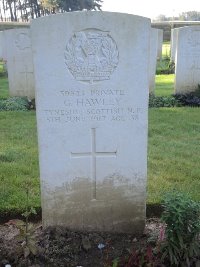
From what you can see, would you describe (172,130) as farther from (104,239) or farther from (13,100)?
(13,100)

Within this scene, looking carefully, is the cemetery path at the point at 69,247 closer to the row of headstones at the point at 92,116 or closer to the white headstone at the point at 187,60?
the row of headstones at the point at 92,116

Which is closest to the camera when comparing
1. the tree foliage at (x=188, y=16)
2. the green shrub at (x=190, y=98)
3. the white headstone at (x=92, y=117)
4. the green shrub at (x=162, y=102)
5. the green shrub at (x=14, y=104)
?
the white headstone at (x=92, y=117)

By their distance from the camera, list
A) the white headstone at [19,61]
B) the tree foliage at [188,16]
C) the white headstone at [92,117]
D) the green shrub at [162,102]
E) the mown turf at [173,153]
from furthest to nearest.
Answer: the tree foliage at [188,16]
the white headstone at [19,61]
the green shrub at [162,102]
the mown turf at [173,153]
the white headstone at [92,117]

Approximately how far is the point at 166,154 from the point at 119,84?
2462 millimetres

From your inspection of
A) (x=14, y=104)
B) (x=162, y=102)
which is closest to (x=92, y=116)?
(x=14, y=104)

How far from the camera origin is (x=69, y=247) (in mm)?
3113

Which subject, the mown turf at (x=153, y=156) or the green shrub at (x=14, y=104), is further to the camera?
the green shrub at (x=14, y=104)

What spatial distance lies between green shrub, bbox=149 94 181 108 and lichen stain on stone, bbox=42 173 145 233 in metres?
5.63

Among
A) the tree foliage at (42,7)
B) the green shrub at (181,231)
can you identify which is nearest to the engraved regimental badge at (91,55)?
the green shrub at (181,231)

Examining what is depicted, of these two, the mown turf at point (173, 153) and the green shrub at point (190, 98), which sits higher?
the green shrub at point (190, 98)

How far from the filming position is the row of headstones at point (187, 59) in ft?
30.3

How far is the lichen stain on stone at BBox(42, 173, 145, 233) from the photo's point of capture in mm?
3275

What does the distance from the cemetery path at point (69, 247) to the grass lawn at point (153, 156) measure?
601mm

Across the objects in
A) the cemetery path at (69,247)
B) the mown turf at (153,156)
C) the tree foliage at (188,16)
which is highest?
the tree foliage at (188,16)
